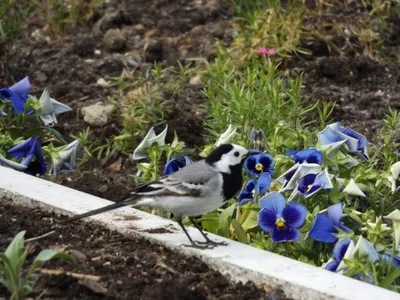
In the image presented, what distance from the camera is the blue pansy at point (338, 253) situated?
4188 mm

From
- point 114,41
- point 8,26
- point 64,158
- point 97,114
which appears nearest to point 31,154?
point 64,158

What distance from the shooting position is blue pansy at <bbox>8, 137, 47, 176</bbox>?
5.40m

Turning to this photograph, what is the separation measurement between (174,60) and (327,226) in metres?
3.60

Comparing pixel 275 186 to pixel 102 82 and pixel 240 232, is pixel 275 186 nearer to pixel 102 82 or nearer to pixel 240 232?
pixel 240 232

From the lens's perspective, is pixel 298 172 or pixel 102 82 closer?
pixel 298 172

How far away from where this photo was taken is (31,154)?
17.7 feet

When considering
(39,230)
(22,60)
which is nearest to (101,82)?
(22,60)

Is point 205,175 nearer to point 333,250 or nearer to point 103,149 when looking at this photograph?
point 333,250

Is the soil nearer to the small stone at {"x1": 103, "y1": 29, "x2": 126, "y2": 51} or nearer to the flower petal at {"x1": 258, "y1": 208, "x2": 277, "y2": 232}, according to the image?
the flower petal at {"x1": 258, "y1": 208, "x2": 277, "y2": 232}

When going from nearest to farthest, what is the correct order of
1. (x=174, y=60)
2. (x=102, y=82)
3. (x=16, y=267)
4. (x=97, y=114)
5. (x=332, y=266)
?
(x=16, y=267)
(x=332, y=266)
(x=97, y=114)
(x=102, y=82)
(x=174, y=60)

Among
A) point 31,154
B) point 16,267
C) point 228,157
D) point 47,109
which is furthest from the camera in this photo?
point 47,109

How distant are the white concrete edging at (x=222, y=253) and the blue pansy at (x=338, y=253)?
172mm

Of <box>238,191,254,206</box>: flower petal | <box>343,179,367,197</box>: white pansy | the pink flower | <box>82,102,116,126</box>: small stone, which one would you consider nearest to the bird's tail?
<box>238,191,254,206</box>: flower petal

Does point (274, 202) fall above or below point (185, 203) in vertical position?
below
